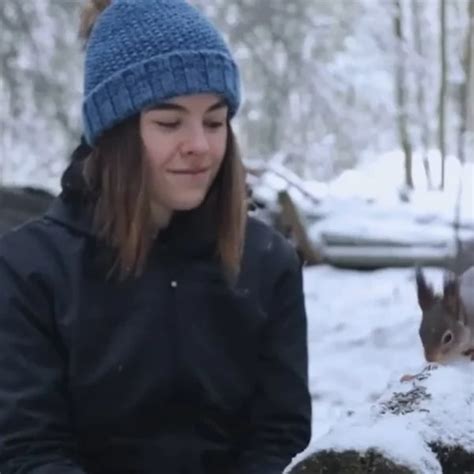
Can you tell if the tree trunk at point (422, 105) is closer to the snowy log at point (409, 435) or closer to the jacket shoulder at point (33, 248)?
the jacket shoulder at point (33, 248)

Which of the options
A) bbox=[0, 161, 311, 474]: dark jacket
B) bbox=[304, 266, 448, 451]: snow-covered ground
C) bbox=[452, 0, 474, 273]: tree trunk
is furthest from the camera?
bbox=[452, 0, 474, 273]: tree trunk

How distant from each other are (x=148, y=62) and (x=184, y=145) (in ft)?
0.51

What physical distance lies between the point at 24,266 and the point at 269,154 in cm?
1181

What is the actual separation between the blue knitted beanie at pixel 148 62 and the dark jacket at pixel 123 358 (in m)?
0.18

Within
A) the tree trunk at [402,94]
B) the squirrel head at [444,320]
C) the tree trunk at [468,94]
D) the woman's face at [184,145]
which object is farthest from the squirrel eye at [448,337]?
the tree trunk at [468,94]

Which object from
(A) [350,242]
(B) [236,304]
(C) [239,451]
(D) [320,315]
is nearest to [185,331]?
(B) [236,304]

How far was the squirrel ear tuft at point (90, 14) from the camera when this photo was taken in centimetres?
238

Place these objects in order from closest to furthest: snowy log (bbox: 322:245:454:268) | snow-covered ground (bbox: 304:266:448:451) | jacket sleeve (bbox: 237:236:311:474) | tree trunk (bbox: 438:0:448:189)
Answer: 1. jacket sleeve (bbox: 237:236:311:474)
2. snow-covered ground (bbox: 304:266:448:451)
3. snowy log (bbox: 322:245:454:268)
4. tree trunk (bbox: 438:0:448:189)

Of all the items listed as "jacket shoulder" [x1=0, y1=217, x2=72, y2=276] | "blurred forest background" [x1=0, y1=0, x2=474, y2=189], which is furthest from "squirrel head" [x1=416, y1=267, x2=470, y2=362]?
"blurred forest background" [x1=0, y1=0, x2=474, y2=189]

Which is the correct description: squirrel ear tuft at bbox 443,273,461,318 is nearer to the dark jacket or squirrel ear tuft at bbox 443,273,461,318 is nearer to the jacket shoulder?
the dark jacket

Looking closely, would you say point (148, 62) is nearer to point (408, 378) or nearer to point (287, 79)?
point (408, 378)

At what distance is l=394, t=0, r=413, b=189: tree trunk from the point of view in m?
10.8

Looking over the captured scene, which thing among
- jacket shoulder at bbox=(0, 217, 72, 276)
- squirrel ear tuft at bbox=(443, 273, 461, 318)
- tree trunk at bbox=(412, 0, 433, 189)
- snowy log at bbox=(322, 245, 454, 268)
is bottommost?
tree trunk at bbox=(412, 0, 433, 189)

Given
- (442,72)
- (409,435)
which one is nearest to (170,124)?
(409,435)
